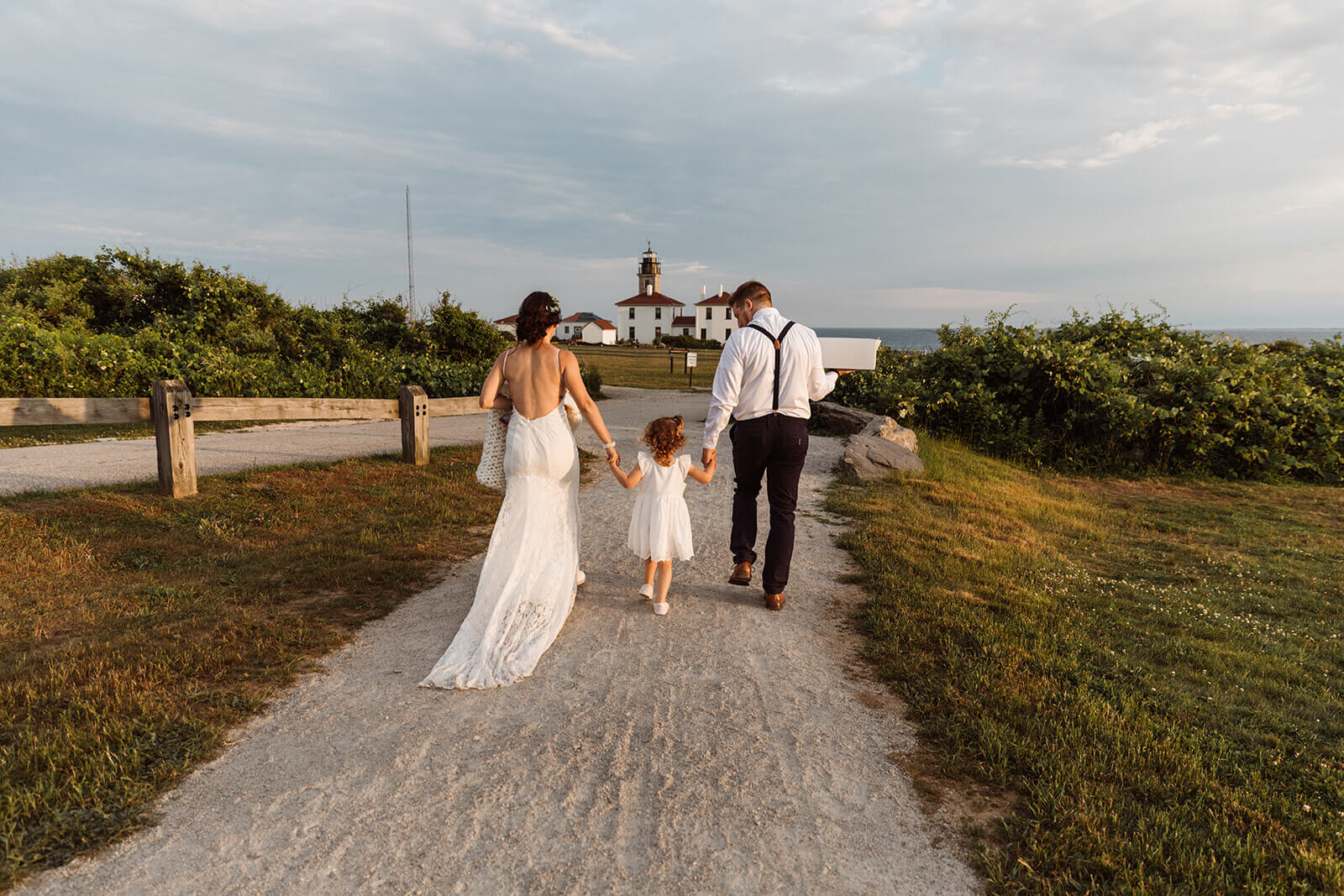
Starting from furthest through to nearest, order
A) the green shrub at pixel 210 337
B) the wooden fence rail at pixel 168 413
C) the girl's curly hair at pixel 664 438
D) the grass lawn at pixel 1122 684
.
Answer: the green shrub at pixel 210 337
the wooden fence rail at pixel 168 413
the girl's curly hair at pixel 664 438
the grass lawn at pixel 1122 684

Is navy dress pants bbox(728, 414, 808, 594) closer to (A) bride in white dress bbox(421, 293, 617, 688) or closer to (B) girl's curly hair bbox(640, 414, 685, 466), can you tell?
(B) girl's curly hair bbox(640, 414, 685, 466)

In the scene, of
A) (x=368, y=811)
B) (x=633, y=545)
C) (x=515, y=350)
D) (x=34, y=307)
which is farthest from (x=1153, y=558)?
(x=34, y=307)

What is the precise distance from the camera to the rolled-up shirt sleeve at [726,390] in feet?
16.0

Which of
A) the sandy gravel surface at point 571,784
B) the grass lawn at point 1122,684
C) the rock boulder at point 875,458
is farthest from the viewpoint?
the rock boulder at point 875,458

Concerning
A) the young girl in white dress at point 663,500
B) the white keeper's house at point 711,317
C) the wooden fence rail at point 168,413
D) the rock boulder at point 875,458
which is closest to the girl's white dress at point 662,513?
the young girl in white dress at point 663,500

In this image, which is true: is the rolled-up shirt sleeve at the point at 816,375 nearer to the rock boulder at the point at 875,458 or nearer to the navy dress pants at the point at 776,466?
the navy dress pants at the point at 776,466

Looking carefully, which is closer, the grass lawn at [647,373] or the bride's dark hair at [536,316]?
the bride's dark hair at [536,316]

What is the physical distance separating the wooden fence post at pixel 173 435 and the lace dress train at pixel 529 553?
461 centimetres

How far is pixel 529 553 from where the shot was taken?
4492 millimetres

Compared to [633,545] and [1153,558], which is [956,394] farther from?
[633,545]

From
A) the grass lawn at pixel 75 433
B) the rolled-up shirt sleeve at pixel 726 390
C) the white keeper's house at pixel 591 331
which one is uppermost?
the white keeper's house at pixel 591 331

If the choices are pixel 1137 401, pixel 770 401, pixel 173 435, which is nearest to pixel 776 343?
pixel 770 401

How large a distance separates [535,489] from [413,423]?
5.55 metres

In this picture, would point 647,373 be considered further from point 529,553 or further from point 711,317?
point 711,317
